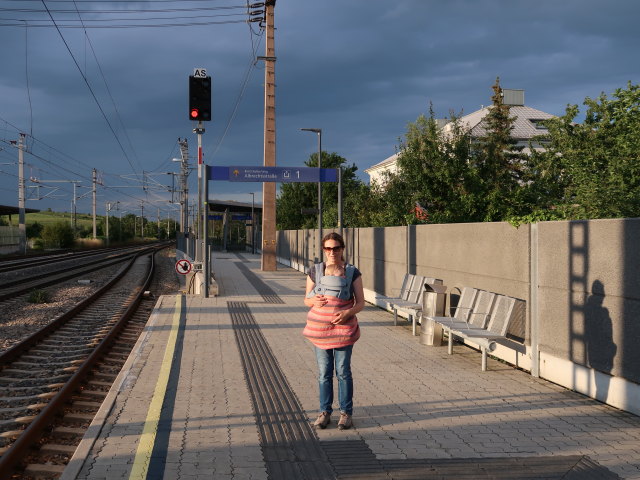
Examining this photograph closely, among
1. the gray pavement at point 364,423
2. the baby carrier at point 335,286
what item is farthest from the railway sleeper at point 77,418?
the baby carrier at point 335,286

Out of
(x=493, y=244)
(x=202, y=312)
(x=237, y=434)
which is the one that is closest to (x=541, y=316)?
(x=493, y=244)

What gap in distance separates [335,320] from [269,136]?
864 inches

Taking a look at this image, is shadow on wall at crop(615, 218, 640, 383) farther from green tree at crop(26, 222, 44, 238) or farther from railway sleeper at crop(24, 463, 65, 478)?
green tree at crop(26, 222, 44, 238)

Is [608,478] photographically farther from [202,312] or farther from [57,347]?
[202,312]

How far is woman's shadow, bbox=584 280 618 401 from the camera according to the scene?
5879 millimetres

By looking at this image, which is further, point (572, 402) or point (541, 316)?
point (541, 316)

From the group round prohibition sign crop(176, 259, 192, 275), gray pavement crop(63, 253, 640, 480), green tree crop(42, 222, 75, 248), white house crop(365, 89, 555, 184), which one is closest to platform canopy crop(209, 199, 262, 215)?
white house crop(365, 89, 555, 184)

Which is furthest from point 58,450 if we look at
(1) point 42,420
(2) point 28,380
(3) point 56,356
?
(3) point 56,356

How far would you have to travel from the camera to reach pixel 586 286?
20.5 ft

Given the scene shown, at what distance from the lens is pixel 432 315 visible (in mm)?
9180

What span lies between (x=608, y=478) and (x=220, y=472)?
99.7 inches

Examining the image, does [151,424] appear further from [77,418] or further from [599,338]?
[599,338]

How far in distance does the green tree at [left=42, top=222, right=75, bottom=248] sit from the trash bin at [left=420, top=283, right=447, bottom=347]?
5487 cm

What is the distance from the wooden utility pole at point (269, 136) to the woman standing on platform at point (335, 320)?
2138 cm
